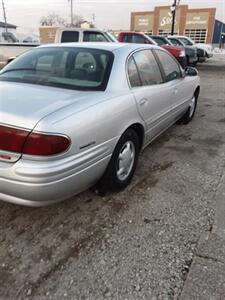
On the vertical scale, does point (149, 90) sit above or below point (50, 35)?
below

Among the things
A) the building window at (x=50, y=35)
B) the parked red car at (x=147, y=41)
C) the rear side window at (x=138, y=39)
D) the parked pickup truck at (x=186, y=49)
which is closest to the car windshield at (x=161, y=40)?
the parked pickup truck at (x=186, y=49)

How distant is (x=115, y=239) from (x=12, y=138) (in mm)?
1166

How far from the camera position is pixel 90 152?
2.30 m

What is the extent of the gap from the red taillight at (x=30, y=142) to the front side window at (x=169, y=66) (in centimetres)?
238

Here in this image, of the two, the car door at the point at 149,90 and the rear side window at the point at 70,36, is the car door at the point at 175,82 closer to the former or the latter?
the car door at the point at 149,90

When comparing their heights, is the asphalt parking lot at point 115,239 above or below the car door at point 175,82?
below

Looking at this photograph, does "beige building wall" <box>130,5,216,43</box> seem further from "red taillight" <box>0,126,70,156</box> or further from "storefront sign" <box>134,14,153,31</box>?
"red taillight" <box>0,126,70,156</box>

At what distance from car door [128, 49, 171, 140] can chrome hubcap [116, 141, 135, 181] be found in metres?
0.39

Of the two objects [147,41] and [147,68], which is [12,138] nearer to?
[147,68]

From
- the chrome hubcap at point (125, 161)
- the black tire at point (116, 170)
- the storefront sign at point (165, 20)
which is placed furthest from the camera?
the storefront sign at point (165, 20)

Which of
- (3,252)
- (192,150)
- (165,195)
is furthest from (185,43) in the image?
(3,252)

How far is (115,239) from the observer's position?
2.38 metres

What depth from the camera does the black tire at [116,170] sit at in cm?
274

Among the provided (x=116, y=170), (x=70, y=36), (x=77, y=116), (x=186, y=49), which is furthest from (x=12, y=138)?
(x=186, y=49)
